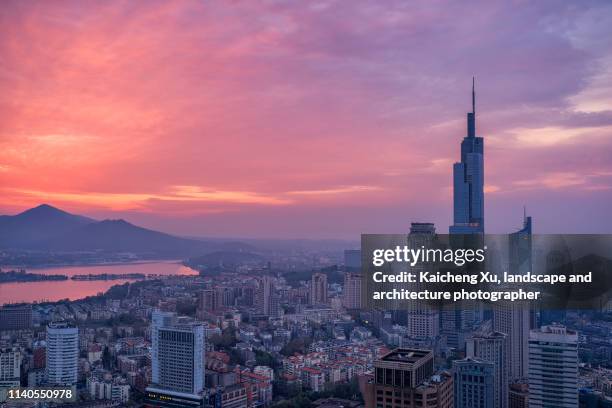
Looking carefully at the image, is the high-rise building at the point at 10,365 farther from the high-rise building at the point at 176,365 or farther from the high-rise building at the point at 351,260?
the high-rise building at the point at 351,260

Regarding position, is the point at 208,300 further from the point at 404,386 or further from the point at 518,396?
the point at 404,386

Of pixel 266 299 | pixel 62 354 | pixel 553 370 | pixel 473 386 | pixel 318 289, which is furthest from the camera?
pixel 318 289

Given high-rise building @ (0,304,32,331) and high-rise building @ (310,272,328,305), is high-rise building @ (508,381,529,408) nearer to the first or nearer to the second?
high-rise building @ (0,304,32,331)

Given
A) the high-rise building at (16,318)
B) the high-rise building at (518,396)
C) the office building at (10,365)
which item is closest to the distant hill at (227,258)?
the high-rise building at (16,318)

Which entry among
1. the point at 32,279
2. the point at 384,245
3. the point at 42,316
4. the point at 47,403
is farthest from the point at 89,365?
the point at 32,279

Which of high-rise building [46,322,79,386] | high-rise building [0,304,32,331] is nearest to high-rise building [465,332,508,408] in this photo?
high-rise building [46,322,79,386]

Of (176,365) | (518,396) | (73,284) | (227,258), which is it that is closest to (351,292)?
(227,258)
